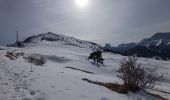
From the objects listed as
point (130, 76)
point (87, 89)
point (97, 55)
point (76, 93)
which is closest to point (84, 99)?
point (76, 93)

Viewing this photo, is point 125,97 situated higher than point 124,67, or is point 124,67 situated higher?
point 124,67

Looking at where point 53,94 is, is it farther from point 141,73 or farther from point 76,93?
point 141,73

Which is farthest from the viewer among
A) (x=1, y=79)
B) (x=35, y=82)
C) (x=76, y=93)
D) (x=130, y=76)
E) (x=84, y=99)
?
(x=130, y=76)

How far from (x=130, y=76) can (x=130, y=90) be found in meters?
3.09

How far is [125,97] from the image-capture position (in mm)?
13547

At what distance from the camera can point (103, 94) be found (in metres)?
13.3

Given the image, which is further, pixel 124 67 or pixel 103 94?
pixel 124 67

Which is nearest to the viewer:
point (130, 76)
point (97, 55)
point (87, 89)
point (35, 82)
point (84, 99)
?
point (84, 99)

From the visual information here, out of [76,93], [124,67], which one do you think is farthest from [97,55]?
[76,93]

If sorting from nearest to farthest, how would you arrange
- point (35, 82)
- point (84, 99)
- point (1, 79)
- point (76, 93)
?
point (84, 99), point (76, 93), point (35, 82), point (1, 79)

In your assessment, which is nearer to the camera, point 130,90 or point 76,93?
point 76,93

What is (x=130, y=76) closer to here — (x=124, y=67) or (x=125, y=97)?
(x=124, y=67)

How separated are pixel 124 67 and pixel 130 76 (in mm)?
988

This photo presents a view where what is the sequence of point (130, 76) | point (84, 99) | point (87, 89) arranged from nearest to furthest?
point (84, 99)
point (87, 89)
point (130, 76)
